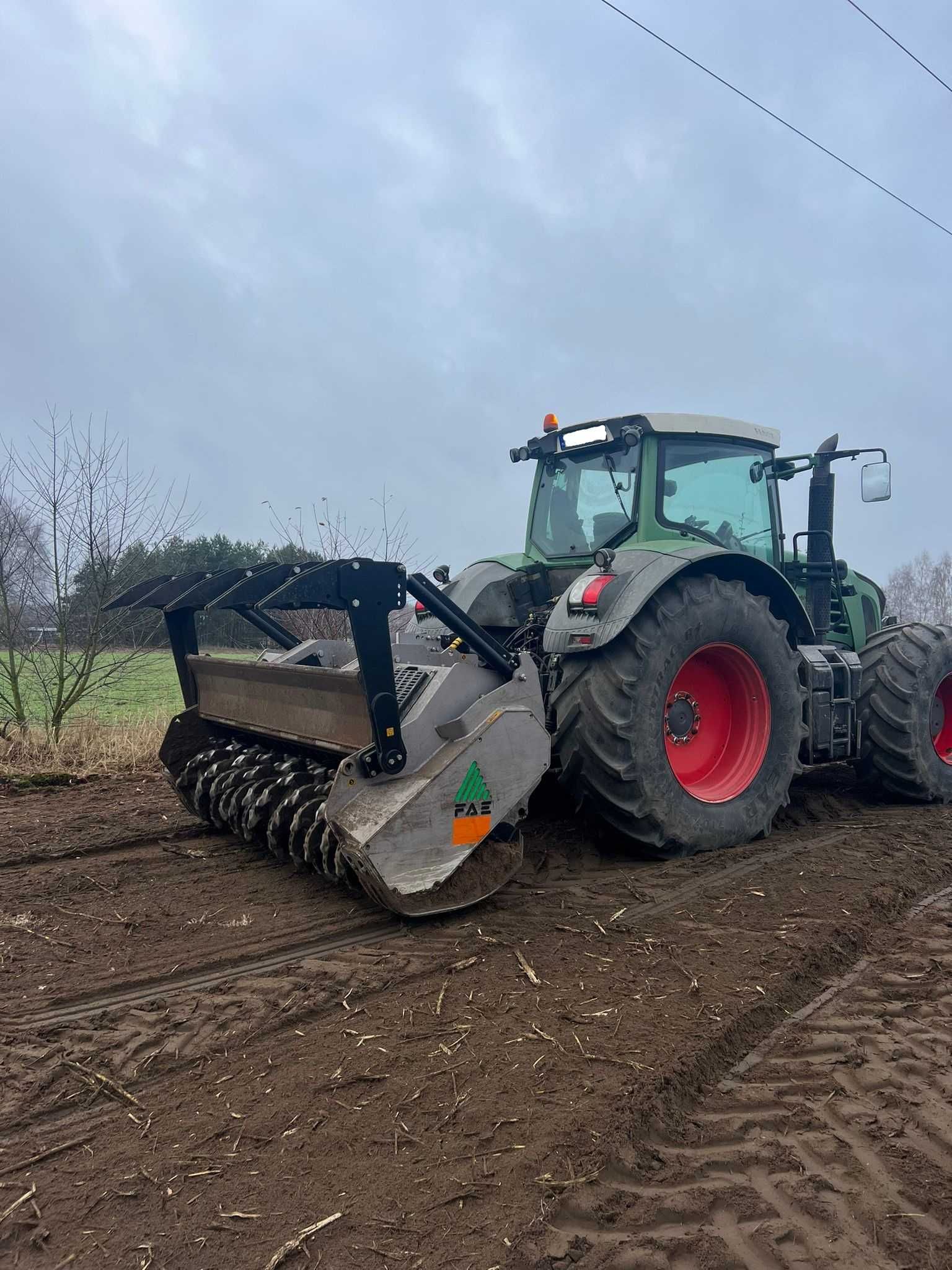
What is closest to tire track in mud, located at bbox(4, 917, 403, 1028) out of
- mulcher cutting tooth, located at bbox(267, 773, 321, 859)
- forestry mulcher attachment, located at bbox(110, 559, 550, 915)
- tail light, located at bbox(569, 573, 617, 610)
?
forestry mulcher attachment, located at bbox(110, 559, 550, 915)

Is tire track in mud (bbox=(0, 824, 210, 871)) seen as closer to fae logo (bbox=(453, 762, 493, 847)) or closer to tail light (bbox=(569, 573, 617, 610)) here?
fae logo (bbox=(453, 762, 493, 847))

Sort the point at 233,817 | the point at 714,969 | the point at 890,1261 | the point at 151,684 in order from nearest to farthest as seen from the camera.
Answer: the point at 890,1261 → the point at 714,969 → the point at 233,817 → the point at 151,684

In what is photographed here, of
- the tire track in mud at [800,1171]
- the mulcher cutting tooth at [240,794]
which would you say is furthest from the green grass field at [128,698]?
the tire track in mud at [800,1171]

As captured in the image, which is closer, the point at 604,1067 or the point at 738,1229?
the point at 738,1229

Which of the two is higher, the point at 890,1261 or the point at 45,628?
the point at 45,628

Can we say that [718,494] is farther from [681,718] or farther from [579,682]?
[579,682]

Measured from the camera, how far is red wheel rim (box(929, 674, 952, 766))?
5.85 metres

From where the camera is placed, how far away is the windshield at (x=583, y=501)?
495 cm

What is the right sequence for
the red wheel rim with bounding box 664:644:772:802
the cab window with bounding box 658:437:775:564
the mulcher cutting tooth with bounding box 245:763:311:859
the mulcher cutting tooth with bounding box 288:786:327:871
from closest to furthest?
the mulcher cutting tooth with bounding box 288:786:327:871, the mulcher cutting tooth with bounding box 245:763:311:859, the red wheel rim with bounding box 664:644:772:802, the cab window with bounding box 658:437:775:564

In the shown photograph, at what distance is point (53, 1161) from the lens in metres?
1.97

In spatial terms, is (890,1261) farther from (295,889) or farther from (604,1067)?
(295,889)

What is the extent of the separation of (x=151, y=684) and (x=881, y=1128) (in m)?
9.04

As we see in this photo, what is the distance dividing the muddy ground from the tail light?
4.02 feet

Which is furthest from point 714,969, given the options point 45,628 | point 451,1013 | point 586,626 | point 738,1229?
point 45,628
